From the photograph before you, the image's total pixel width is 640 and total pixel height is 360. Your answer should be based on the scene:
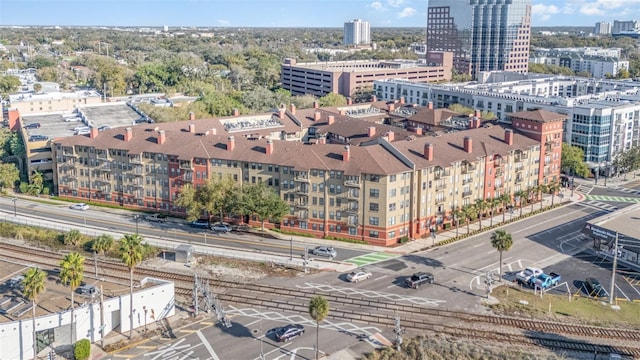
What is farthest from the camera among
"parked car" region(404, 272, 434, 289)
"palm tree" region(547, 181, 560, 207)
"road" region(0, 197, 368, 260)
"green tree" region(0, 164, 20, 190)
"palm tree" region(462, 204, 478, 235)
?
"green tree" region(0, 164, 20, 190)

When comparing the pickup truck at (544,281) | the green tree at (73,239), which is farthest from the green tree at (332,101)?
the pickup truck at (544,281)

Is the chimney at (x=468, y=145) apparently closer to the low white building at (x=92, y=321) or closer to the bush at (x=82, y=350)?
the low white building at (x=92, y=321)

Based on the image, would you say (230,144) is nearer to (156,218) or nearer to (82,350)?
(156,218)

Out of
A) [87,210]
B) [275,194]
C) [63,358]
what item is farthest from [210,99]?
[63,358]

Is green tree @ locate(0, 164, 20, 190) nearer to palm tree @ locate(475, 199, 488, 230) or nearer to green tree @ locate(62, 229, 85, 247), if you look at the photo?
green tree @ locate(62, 229, 85, 247)

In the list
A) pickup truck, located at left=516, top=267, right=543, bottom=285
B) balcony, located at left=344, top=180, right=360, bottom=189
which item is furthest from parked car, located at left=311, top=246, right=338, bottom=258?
pickup truck, located at left=516, top=267, right=543, bottom=285

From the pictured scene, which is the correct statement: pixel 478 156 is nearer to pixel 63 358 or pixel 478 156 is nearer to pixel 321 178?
pixel 321 178
